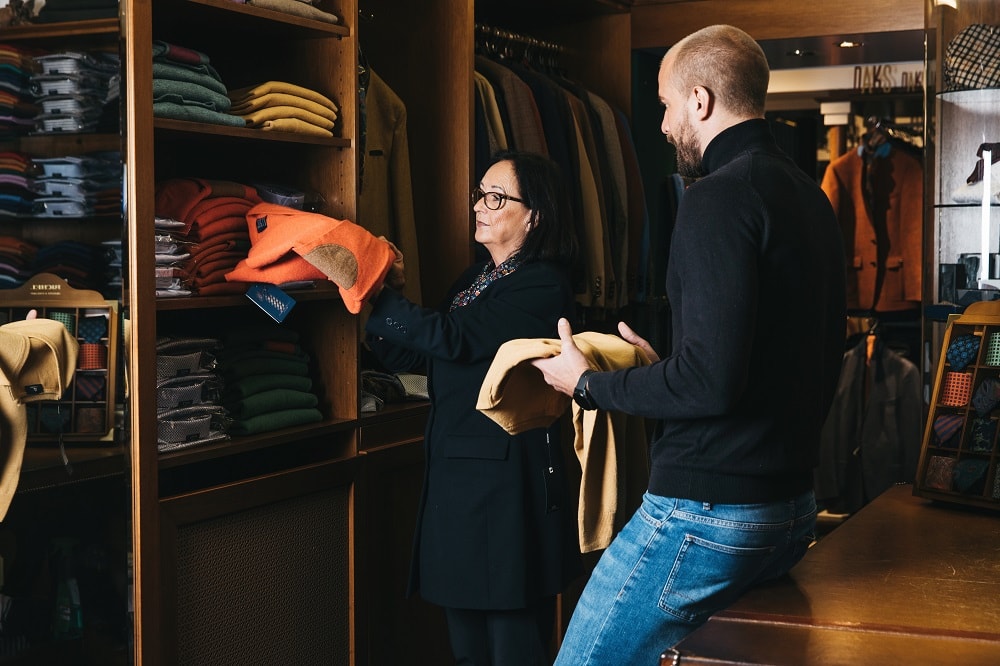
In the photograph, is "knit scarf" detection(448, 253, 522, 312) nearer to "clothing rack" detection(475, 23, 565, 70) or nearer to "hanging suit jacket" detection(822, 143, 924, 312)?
"clothing rack" detection(475, 23, 565, 70)

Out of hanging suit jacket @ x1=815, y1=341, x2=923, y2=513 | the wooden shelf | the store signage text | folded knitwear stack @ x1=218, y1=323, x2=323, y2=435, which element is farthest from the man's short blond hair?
the store signage text

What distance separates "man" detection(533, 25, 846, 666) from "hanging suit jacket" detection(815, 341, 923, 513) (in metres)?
4.03

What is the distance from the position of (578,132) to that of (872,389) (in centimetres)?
251

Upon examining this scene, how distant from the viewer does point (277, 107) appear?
269 centimetres

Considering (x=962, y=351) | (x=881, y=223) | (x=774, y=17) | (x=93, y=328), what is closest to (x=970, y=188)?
(x=962, y=351)

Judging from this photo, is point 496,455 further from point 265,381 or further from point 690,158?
point 690,158

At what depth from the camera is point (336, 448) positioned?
304cm

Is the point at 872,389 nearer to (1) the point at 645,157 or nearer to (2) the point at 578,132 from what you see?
(1) the point at 645,157

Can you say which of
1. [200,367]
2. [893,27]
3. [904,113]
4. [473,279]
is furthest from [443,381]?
[904,113]

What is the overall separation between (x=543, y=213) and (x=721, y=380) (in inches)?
46.7

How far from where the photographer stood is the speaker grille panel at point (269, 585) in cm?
252

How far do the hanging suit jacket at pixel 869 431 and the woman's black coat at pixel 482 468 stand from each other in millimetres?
3258

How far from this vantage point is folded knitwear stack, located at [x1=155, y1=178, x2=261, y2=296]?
101 inches

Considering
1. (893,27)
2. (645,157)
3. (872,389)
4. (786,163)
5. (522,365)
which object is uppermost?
(893,27)
